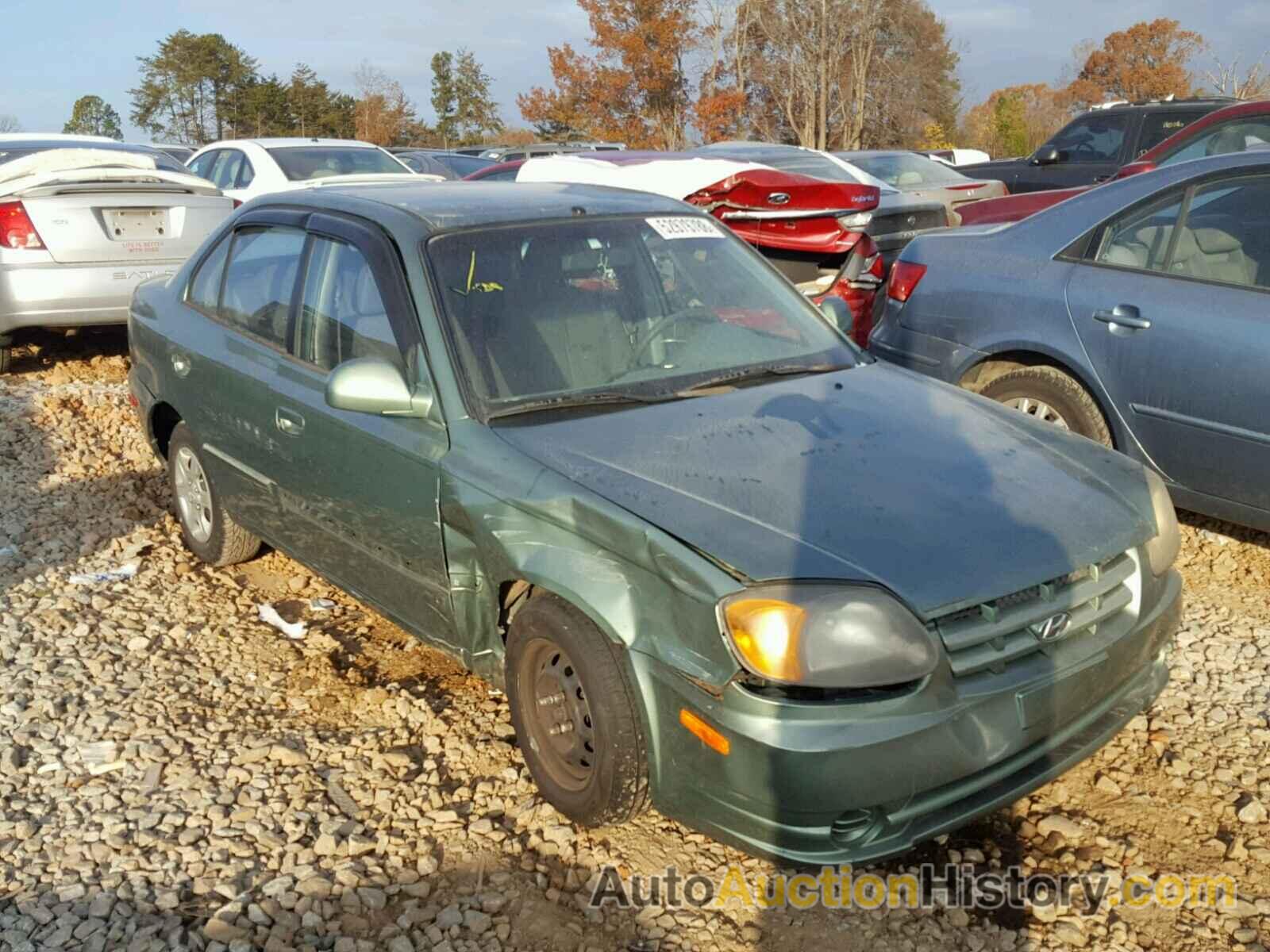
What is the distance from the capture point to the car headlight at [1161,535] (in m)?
3.16

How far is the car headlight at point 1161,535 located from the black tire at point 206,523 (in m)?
3.37

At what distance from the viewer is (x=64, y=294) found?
24.9 ft

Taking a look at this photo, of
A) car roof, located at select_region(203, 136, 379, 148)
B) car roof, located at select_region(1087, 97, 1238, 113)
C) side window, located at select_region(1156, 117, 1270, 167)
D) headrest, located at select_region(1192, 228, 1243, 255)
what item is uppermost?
car roof, located at select_region(1087, 97, 1238, 113)

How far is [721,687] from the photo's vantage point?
8.45 ft

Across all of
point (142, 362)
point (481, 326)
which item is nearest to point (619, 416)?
point (481, 326)

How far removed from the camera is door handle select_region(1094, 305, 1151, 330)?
15.2 feet

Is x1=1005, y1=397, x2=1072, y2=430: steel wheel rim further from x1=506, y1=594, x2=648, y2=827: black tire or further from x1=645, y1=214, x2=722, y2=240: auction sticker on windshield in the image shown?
x1=506, y1=594, x2=648, y2=827: black tire

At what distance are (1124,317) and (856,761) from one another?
2938 mm

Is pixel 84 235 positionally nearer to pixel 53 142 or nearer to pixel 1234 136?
pixel 53 142

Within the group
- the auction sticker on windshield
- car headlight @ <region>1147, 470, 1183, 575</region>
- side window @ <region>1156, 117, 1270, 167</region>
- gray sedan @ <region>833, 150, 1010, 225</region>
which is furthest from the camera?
gray sedan @ <region>833, 150, 1010, 225</region>

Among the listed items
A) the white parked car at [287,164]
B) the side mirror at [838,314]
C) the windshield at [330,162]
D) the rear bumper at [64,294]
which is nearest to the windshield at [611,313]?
the side mirror at [838,314]

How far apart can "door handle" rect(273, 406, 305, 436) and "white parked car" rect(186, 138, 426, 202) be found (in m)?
6.69

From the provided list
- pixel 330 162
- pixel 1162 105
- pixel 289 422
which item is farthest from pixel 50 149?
pixel 1162 105

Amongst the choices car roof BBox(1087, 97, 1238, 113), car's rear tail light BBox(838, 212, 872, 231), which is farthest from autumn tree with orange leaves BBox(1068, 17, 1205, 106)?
car's rear tail light BBox(838, 212, 872, 231)
